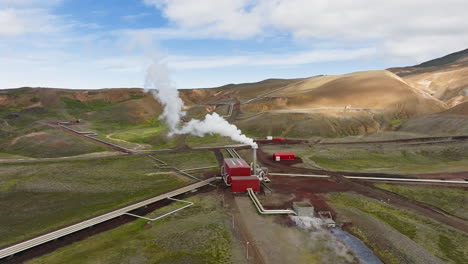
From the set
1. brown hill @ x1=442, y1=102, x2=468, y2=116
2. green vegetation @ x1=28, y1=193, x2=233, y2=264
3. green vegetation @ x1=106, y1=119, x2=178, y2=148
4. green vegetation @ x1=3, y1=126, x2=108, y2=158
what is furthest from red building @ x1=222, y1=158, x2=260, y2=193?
brown hill @ x1=442, y1=102, x2=468, y2=116

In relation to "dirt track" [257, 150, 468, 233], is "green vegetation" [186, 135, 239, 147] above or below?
above

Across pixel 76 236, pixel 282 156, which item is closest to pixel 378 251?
pixel 76 236

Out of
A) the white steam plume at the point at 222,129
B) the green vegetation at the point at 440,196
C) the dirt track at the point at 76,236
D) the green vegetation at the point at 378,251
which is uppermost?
the white steam plume at the point at 222,129

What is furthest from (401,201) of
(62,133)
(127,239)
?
(62,133)

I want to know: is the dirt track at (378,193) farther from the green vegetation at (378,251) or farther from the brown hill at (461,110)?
the brown hill at (461,110)

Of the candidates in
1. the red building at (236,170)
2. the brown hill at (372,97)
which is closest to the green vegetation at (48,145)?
the red building at (236,170)

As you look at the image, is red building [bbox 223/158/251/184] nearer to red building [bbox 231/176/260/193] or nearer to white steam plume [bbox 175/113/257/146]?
red building [bbox 231/176/260/193]
